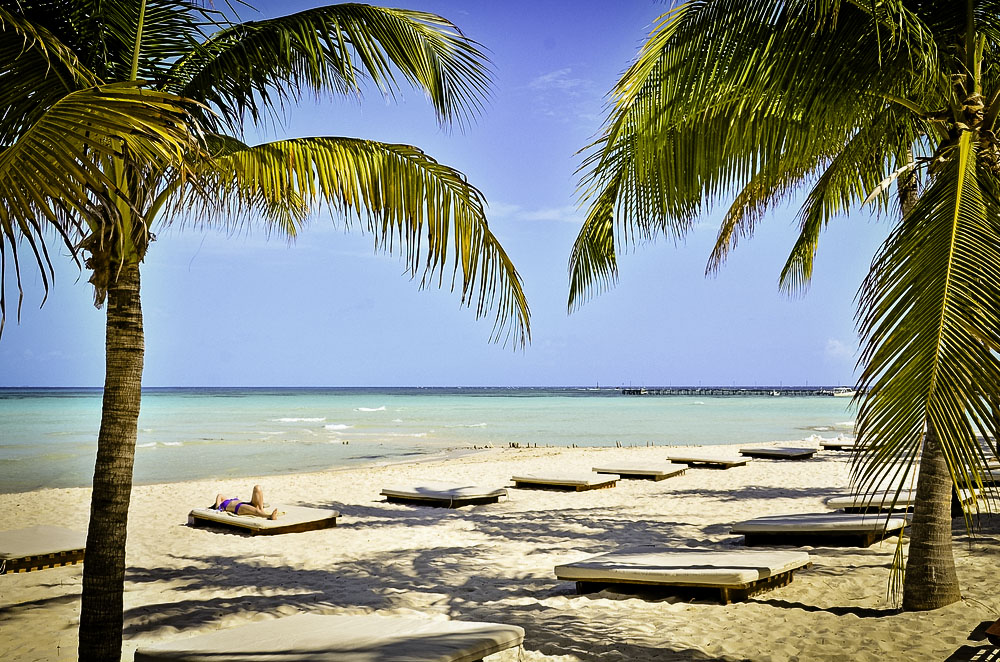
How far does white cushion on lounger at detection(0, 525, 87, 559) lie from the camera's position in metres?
6.96

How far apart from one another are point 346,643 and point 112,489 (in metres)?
1.45

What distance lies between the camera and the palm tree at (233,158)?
3.75m

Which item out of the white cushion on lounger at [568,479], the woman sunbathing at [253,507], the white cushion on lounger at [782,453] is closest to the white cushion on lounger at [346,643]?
the woman sunbathing at [253,507]

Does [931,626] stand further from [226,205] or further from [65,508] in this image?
[65,508]

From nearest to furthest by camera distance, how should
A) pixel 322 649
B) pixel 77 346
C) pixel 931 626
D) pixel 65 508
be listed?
pixel 322 649, pixel 931 626, pixel 65 508, pixel 77 346

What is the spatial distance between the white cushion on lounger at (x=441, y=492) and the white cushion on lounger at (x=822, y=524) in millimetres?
4298

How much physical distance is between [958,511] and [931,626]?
15.9 ft

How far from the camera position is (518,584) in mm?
6387

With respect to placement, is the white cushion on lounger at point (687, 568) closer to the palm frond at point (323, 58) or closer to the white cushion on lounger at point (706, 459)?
the palm frond at point (323, 58)

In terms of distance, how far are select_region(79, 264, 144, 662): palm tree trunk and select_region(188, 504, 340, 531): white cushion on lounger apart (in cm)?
493

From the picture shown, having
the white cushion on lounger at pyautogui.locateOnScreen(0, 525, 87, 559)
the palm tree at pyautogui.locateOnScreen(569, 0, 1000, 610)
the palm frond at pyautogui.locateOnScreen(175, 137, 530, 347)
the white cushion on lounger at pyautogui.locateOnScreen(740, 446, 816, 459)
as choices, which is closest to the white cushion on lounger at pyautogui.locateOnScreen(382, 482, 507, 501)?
the white cushion on lounger at pyautogui.locateOnScreen(0, 525, 87, 559)

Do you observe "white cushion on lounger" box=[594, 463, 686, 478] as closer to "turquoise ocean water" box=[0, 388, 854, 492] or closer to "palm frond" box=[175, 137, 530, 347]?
"turquoise ocean water" box=[0, 388, 854, 492]

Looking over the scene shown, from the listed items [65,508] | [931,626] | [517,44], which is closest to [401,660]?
[931,626]

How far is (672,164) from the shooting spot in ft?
17.4
